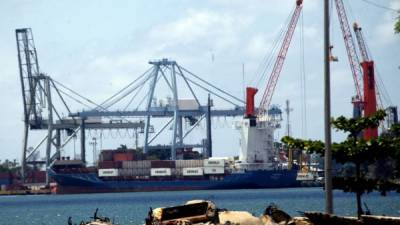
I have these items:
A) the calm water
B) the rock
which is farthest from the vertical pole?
the calm water

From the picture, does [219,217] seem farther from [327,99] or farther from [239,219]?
[327,99]

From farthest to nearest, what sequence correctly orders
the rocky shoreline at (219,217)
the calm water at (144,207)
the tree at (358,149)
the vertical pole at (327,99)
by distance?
1. the calm water at (144,207)
2. the tree at (358,149)
3. the rocky shoreline at (219,217)
4. the vertical pole at (327,99)

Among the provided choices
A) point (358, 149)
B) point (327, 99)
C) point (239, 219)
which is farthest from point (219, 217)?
point (327, 99)

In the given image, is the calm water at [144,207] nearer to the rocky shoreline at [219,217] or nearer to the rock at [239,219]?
the rocky shoreline at [219,217]

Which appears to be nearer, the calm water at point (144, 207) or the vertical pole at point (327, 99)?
the vertical pole at point (327, 99)

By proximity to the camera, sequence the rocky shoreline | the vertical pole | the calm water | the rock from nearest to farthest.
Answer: the vertical pole → the rocky shoreline → the rock → the calm water

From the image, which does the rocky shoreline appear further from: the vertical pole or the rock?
the vertical pole

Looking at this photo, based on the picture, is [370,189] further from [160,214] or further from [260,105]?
[260,105]

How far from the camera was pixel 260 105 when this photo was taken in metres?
193

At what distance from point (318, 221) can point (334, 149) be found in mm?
3834

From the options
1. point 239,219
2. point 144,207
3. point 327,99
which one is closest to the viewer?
point 327,99

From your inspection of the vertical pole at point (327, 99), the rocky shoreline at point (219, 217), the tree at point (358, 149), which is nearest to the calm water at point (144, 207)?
the tree at point (358, 149)

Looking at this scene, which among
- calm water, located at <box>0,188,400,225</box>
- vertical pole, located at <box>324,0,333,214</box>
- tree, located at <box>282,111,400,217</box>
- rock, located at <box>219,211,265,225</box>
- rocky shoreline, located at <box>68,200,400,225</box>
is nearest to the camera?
vertical pole, located at <box>324,0,333,214</box>

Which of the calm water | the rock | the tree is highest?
the tree
